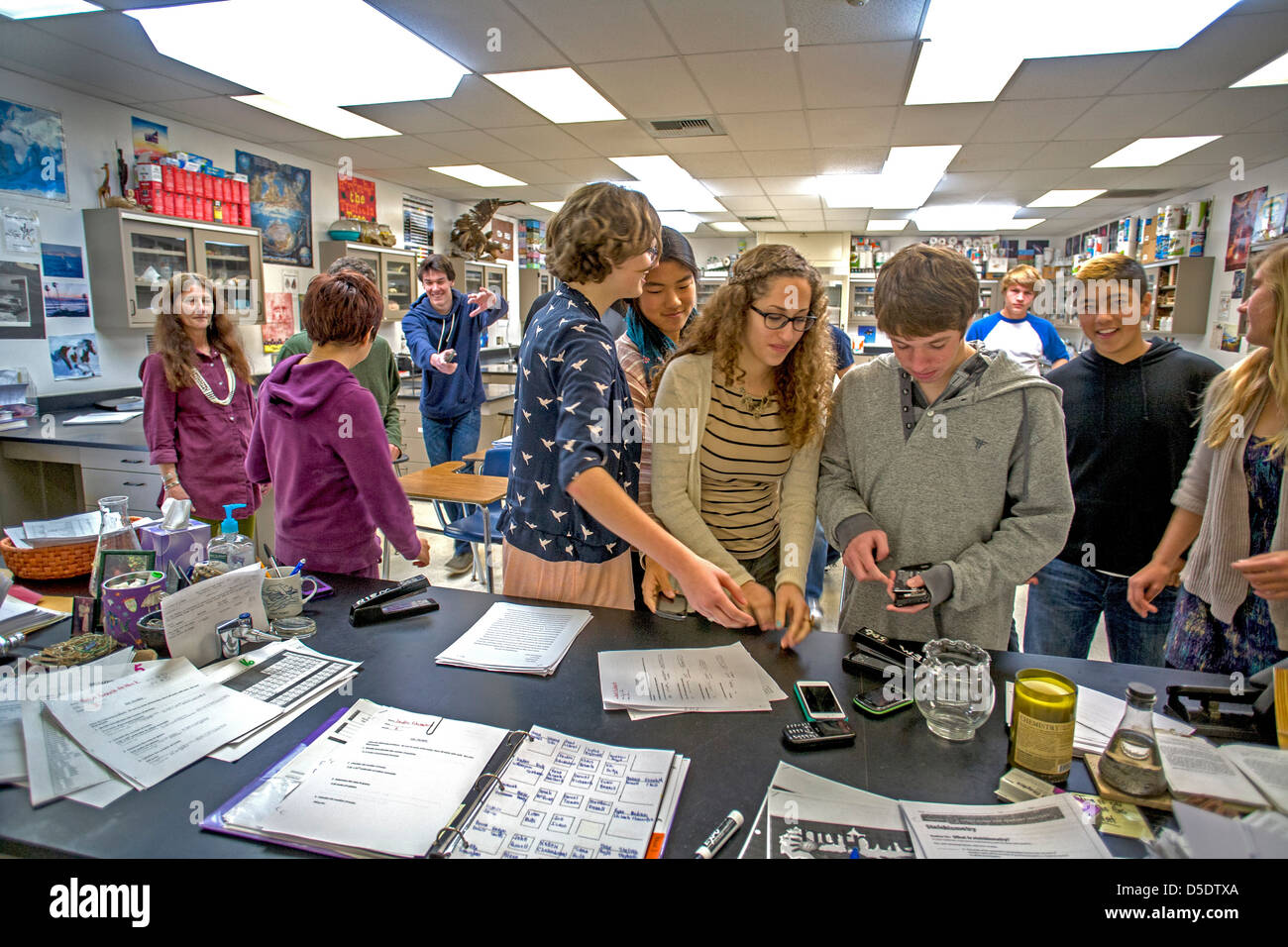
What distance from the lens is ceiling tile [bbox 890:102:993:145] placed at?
13.7ft

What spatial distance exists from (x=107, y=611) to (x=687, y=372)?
1232 millimetres

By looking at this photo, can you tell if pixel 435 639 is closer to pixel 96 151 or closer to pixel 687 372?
pixel 687 372

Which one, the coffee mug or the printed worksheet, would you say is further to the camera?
the coffee mug

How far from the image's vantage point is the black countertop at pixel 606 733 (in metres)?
0.87

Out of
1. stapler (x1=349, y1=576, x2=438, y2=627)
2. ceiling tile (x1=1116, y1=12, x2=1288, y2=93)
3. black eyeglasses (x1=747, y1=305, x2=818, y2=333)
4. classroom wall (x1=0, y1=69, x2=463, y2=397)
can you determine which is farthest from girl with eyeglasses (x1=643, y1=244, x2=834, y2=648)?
classroom wall (x1=0, y1=69, x2=463, y2=397)

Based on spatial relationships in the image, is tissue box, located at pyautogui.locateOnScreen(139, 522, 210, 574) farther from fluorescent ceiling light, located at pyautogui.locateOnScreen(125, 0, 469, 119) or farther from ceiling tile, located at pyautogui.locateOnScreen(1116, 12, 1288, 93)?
ceiling tile, located at pyautogui.locateOnScreen(1116, 12, 1288, 93)

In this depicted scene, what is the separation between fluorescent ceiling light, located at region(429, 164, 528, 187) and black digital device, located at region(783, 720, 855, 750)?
5.96 meters

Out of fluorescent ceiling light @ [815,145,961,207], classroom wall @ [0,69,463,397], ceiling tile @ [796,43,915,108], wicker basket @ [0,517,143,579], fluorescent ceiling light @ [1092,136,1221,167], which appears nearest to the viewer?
wicker basket @ [0,517,143,579]

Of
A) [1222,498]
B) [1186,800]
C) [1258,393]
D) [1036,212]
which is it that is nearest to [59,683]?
[1186,800]

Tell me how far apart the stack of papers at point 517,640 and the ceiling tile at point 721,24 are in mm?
2572

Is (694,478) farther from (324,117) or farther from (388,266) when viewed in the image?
(388,266)

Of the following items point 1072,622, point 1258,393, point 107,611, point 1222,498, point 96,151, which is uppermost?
point 96,151

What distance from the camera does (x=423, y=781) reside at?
95 cm
